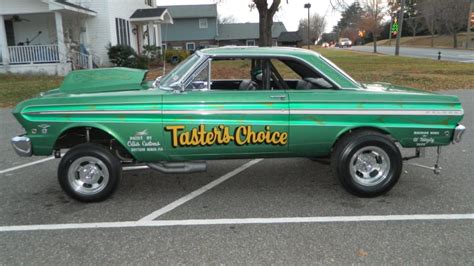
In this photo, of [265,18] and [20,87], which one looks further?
[265,18]

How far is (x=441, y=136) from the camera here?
4770 mm

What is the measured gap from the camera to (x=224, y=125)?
4.52m

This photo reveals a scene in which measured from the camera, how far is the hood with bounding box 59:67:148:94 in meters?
4.84

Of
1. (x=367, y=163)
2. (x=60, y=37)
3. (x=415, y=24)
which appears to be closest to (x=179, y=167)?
(x=367, y=163)

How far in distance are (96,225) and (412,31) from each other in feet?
331

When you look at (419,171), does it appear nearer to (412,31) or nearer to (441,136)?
(441,136)

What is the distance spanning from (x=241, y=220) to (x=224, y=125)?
1.02 m

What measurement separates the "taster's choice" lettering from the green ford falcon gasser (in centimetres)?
1

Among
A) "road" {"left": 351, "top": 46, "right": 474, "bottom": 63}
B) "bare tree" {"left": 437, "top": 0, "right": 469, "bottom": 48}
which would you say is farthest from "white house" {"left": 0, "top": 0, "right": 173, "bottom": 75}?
"bare tree" {"left": 437, "top": 0, "right": 469, "bottom": 48}

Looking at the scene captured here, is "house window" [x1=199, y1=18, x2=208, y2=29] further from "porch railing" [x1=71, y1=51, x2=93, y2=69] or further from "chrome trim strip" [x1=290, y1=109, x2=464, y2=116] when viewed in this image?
"chrome trim strip" [x1=290, y1=109, x2=464, y2=116]

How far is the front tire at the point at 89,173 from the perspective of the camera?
4508mm

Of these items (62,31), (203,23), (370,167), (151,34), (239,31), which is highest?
(203,23)

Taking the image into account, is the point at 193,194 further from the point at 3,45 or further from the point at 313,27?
the point at 313,27

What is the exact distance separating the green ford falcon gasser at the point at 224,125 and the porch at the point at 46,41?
16.4 metres
